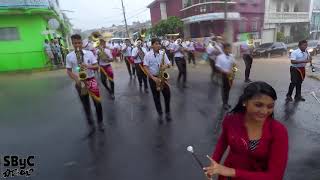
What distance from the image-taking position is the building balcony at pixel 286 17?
34688mm

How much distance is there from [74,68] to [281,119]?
442 centimetres

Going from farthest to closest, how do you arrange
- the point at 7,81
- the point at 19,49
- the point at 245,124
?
the point at 19,49 → the point at 7,81 → the point at 245,124

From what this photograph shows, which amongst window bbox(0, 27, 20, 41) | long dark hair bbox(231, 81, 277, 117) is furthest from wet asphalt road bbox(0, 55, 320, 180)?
window bbox(0, 27, 20, 41)

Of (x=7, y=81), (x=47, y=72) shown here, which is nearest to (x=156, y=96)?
(x=7, y=81)

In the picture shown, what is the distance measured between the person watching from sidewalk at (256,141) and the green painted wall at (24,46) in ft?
61.6

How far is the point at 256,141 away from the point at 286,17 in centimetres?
3741

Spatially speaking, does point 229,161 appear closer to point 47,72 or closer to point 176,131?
point 176,131

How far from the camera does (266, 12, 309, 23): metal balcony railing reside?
34691mm

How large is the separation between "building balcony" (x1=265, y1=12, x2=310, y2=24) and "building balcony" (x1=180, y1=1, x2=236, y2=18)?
7243mm

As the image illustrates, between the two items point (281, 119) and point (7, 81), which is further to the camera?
point (7, 81)

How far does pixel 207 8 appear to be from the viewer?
30719 mm

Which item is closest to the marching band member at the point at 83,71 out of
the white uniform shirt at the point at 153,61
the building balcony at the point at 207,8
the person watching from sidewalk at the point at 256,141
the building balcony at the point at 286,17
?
the white uniform shirt at the point at 153,61

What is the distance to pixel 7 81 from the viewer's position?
15.5 metres

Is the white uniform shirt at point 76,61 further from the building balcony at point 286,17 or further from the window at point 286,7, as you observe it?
the window at point 286,7
